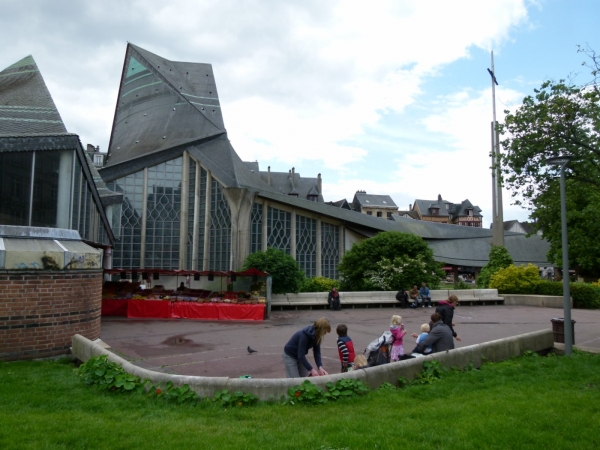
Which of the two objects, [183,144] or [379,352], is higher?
[183,144]

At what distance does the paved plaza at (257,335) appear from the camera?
938 centimetres

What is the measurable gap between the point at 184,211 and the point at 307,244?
8511mm

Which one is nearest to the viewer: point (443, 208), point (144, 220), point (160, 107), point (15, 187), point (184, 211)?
point (15, 187)

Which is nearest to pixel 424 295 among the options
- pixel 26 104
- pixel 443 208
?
pixel 26 104

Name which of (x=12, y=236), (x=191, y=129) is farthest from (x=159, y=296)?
(x=191, y=129)

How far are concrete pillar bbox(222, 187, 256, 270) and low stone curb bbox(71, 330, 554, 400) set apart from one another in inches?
774

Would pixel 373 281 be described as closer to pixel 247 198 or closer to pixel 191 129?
pixel 247 198

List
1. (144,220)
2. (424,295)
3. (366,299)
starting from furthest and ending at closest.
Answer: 1. (144,220)
2. (366,299)
3. (424,295)

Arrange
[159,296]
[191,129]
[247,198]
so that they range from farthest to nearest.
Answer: [191,129]
[247,198]
[159,296]

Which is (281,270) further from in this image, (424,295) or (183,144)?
→ (183,144)

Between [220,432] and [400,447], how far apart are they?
69.2 inches

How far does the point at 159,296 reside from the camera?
1902 cm

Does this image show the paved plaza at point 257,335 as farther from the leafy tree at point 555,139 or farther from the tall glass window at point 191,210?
the tall glass window at point 191,210

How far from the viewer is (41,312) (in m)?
8.93
